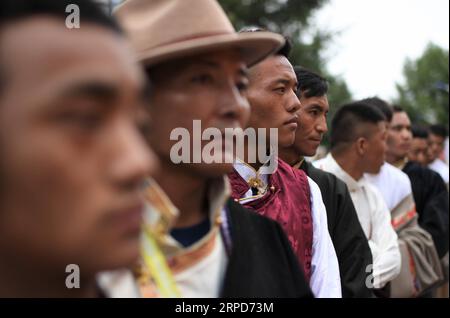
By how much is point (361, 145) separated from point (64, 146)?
444 centimetres

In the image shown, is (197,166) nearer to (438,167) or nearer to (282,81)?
(282,81)

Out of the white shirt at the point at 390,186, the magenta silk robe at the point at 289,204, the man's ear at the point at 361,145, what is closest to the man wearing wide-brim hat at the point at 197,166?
the magenta silk robe at the point at 289,204

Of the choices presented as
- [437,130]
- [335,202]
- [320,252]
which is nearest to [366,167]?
[335,202]

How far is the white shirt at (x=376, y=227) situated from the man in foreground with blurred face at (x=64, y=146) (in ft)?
11.5

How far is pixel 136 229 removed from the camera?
1387 mm

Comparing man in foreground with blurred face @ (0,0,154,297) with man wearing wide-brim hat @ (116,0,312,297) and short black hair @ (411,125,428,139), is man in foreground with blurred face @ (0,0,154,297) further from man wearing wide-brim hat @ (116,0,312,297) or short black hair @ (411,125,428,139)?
short black hair @ (411,125,428,139)

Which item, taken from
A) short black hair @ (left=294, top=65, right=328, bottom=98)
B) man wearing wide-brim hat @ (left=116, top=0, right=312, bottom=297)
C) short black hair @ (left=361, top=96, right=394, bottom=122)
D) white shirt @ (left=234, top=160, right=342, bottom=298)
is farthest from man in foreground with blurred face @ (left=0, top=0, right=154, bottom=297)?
short black hair @ (left=361, top=96, right=394, bottom=122)

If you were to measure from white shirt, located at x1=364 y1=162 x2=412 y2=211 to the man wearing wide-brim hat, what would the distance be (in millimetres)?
3864

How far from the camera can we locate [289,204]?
3.19 meters

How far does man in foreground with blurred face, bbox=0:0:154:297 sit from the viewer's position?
1249 millimetres
